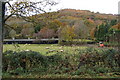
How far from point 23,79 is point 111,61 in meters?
3.01

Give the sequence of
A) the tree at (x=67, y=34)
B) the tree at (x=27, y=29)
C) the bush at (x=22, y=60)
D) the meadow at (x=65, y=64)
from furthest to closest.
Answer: the tree at (x=67, y=34), the tree at (x=27, y=29), the bush at (x=22, y=60), the meadow at (x=65, y=64)

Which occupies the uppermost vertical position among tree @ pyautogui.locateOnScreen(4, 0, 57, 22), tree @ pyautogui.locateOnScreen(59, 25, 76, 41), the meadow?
tree @ pyautogui.locateOnScreen(4, 0, 57, 22)

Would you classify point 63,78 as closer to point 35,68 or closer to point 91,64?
point 35,68

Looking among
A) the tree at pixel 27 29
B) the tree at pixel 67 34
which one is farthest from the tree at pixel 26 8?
the tree at pixel 67 34

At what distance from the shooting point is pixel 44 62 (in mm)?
5023

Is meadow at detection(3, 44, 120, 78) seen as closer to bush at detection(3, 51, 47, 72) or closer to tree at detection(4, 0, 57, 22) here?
bush at detection(3, 51, 47, 72)

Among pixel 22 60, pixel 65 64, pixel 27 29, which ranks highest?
pixel 27 29

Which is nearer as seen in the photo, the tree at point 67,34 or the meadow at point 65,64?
the meadow at point 65,64

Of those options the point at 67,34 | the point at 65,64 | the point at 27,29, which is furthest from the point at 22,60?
the point at 67,34

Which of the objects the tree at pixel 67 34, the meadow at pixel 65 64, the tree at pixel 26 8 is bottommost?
the meadow at pixel 65 64

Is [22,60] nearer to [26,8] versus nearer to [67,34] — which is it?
[26,8]

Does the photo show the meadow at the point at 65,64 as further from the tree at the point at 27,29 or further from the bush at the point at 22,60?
→ the tree at the point at 27,29

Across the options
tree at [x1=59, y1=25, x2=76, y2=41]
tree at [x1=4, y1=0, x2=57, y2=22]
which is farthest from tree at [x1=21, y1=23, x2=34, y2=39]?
tree at [x1=59, y1=25, x2=76, y2=41]

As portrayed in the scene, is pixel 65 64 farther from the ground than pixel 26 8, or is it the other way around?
pixel 26 8
